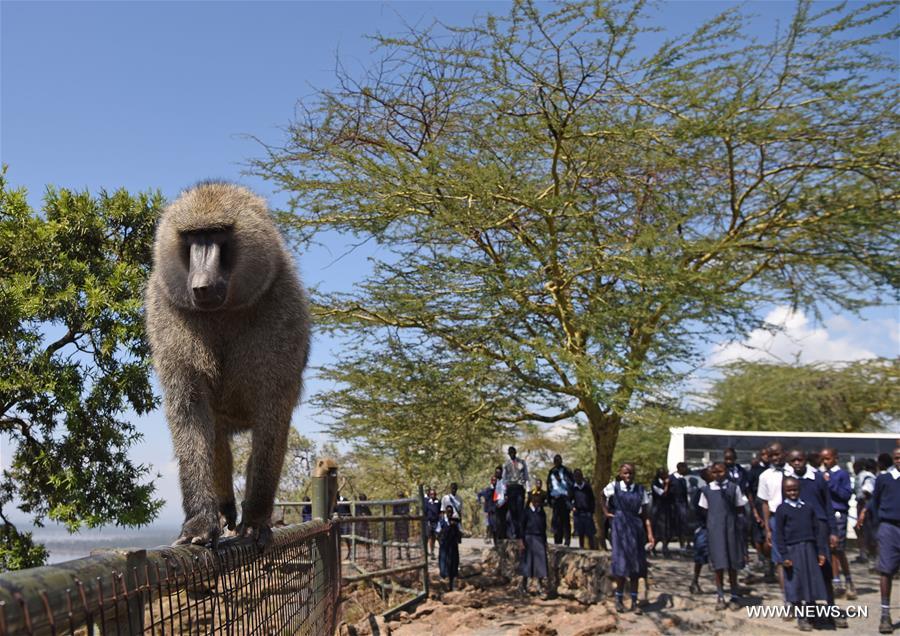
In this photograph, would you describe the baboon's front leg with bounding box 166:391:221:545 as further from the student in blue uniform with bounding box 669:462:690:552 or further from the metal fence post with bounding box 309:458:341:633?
the student in blue uniform with bounding box 669:462:690:552

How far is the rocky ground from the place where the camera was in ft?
29.8

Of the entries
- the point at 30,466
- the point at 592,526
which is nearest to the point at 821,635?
the point at 592,526

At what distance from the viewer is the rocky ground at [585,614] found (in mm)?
9070

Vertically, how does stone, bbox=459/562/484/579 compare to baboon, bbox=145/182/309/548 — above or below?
below

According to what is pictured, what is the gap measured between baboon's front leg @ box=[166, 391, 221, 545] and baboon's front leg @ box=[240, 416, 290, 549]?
7.7 inches

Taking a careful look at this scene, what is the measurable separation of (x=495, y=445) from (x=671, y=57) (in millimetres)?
8515

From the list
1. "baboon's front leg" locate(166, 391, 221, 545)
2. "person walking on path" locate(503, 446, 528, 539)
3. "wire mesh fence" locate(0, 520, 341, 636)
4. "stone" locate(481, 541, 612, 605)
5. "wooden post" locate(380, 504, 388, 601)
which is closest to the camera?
"wire mesh fence" locate(0, 520, 341, 636)

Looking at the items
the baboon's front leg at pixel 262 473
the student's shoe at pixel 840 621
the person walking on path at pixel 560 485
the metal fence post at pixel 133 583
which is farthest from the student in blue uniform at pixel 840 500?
the metal fence post at pixel 133 583

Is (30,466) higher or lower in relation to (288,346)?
lower

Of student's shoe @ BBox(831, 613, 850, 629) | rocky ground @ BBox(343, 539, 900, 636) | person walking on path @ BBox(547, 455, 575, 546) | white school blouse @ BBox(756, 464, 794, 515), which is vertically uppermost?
white school blouse @ BBox(756, 464, 794, 515)

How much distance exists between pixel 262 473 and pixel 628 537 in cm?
762

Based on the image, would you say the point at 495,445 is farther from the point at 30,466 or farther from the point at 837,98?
the point at 30,466

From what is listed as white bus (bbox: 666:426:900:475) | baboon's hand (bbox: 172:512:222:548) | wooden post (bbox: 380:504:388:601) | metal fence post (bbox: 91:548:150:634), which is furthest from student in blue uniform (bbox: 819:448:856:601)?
metal fence post (bbox: 91:548:150:634)

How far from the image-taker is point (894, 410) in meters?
24.5
